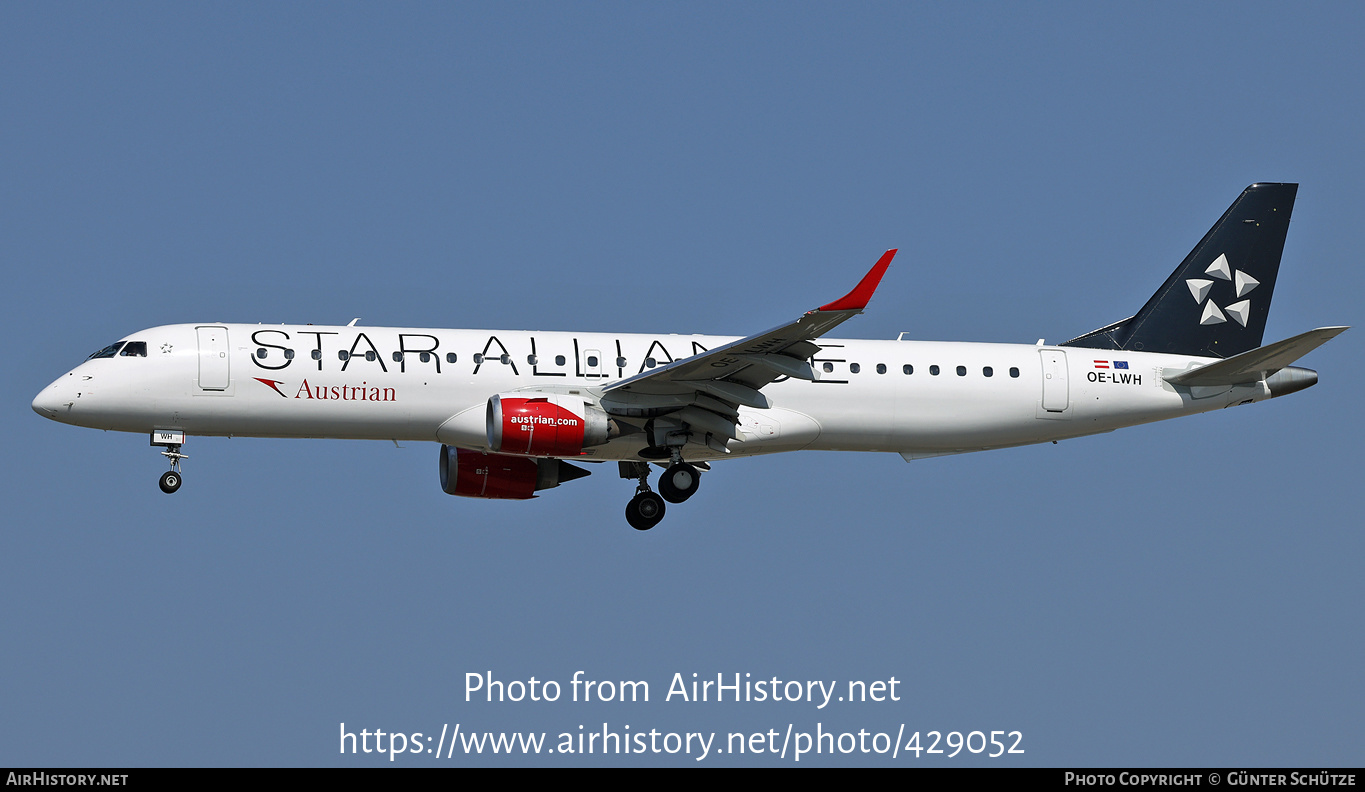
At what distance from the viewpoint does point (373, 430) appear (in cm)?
3416

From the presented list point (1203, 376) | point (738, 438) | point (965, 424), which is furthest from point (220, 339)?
point (1203, 376)

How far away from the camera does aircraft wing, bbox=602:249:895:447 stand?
3165cm

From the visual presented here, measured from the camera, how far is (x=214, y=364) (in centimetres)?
3388

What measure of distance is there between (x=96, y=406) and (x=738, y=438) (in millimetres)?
13649

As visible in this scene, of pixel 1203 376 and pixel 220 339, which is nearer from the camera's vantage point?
pixel 220 339

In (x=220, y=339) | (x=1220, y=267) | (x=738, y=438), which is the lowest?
(x=738, y=438)

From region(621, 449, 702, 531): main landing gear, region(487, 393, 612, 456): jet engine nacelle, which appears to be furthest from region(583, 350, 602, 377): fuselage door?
region(621, 449, 702, 531): main landing gear

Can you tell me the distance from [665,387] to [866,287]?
20.2ft

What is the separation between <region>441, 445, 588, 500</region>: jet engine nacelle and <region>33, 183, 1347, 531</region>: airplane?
0.04 meters

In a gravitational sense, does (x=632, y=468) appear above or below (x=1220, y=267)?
below

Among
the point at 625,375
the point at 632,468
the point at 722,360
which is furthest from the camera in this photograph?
the point at 632,468

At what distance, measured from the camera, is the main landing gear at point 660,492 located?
36000 millimetres

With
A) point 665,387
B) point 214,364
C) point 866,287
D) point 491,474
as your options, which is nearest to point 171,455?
point 214,364

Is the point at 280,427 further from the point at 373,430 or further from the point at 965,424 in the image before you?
the point at 965,424
